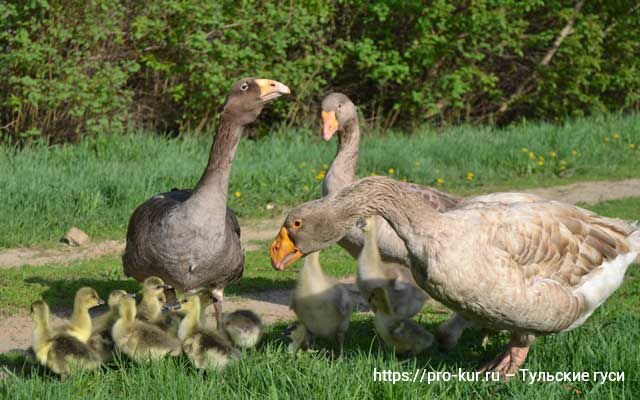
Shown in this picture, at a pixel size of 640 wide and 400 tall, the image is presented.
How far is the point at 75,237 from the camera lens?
9.96 metres

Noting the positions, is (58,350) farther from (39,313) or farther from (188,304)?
(188,304)

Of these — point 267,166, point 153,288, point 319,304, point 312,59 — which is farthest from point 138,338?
point 312,59

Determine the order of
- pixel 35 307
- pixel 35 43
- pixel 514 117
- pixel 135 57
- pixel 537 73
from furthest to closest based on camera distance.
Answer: pixel 514 117 < pixel 537 73 < pixel 135 57 < pixel 35 43 < pixel 35 307

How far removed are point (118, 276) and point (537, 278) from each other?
4840mm

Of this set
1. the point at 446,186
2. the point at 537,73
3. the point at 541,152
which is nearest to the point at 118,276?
the point at 446,186

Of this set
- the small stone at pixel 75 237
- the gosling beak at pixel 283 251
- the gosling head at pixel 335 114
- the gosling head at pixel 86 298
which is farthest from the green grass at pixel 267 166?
the gosling beak at pixel 283 251

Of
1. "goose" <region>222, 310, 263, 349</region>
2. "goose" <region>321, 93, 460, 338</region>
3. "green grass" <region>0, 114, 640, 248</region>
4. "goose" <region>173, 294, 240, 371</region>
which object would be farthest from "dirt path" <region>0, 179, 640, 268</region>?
"goose" <region>173, 294, 240, 371</region>

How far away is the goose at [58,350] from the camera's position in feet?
18.0

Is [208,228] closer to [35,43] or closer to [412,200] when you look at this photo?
[412,200]

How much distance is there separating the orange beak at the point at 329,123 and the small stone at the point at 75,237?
3223 millimetres

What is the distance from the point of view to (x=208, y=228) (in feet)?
22.4

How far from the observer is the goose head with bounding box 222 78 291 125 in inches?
281

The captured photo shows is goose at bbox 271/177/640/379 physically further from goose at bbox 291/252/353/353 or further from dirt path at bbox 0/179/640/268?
dirt path at bbox 0/179/640/268

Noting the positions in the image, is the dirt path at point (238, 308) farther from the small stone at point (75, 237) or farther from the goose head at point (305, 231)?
the small stone at point (75, 237)
